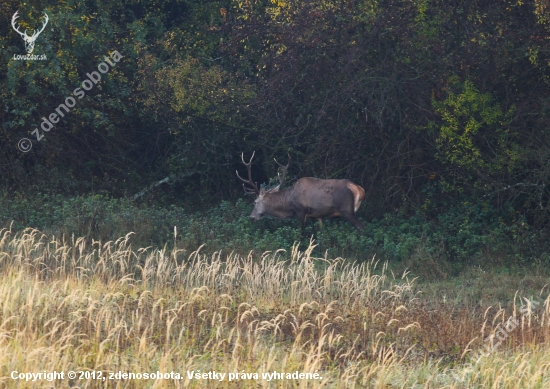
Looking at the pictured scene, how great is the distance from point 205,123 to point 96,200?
2.93 m

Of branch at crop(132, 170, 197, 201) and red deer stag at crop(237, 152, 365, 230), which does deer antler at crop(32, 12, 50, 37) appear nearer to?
branch at crop(132, 170, 197, 201)

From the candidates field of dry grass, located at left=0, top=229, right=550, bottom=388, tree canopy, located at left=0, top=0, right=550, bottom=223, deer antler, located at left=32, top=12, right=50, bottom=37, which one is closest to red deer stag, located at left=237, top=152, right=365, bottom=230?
tree canopy, located at left=0, top=0, right=550, bottom=223

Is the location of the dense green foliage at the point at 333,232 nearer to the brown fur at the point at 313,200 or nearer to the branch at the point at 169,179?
the brown fur at the point at 313,200

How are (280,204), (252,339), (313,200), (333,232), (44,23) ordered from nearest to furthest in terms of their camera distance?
(252,339), (333,232), (313,200), (280,204), (44,23)

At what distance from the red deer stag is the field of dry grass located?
412cm

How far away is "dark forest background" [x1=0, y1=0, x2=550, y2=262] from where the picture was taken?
498 inches

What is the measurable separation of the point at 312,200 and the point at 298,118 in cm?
160

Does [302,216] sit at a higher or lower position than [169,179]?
lower

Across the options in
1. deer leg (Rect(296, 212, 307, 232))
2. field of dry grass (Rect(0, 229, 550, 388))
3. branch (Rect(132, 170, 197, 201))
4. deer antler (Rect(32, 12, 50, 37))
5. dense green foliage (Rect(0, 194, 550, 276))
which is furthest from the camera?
branch (Rect(132, 170, 197, 201))

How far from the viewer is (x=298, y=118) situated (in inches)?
557

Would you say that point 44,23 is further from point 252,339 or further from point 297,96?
point 252,339

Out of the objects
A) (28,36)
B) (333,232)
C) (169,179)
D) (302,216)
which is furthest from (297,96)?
(28,36)

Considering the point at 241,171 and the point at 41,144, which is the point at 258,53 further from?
the point at 41,144

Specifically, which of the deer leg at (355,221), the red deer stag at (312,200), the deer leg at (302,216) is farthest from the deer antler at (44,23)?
the deer leg at (355,221)
